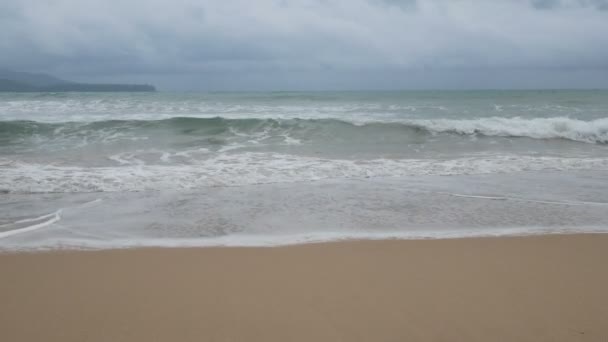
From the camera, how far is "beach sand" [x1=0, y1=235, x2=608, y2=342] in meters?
2.68

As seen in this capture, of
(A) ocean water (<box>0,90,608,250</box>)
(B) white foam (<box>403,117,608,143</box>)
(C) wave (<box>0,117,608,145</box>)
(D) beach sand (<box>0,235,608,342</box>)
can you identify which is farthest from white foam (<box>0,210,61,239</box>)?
(B) white foam (<box>403,117,608,143</box>)

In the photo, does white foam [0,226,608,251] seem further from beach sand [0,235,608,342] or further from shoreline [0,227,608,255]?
beach sand [0,235,608,342]

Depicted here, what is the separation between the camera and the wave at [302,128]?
15984mm

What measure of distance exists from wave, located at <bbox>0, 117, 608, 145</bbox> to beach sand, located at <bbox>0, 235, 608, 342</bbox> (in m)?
11.4

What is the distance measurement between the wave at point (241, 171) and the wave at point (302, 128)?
17.8ft

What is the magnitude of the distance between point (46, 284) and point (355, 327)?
2360mm

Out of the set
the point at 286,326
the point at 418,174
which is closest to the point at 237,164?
the point at 418,174

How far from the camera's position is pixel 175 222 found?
520 centimetres

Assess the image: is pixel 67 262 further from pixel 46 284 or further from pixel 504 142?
pixel 504 142

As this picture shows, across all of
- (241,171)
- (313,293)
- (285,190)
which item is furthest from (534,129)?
(313,293)

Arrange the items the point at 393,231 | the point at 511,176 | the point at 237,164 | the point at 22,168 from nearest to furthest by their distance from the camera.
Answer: the point at 393,231
the point at 511,176
the point at 22,168
the point at 237,164

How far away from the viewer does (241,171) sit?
865cm

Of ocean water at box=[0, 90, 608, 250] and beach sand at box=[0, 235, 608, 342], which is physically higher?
ocean water at box=[0, 90, 608, 250]

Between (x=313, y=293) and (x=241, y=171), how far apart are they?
569 centimetres
